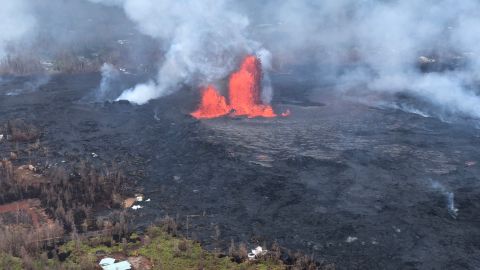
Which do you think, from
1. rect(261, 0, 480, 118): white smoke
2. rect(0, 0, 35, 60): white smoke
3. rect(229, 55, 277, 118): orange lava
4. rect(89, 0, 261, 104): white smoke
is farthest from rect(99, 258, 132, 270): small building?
rect(0, 0, 35, 60): white smoke

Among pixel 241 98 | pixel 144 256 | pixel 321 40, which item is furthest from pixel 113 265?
pixel 321 40

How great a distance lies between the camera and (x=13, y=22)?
5138 cm

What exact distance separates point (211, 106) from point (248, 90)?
2761mm

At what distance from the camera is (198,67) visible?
35500 millimetres

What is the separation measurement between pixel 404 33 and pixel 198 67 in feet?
76.4

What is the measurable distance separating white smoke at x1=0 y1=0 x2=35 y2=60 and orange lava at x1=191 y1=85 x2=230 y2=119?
2247cm

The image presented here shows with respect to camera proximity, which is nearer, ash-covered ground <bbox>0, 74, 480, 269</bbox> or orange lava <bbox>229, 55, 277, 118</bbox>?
ash-covered ground <bbox>0, 74, 480, 269</bbox>

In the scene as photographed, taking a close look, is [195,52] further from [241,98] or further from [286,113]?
[286,113]

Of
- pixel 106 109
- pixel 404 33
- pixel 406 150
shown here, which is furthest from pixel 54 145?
pixel 404 33

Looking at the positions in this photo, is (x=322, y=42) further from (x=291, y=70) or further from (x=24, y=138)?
(x=24, y=138)

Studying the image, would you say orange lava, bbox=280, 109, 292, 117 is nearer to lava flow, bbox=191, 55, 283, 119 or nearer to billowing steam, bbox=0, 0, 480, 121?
lava flow, bbox=191, 55, 283, 119

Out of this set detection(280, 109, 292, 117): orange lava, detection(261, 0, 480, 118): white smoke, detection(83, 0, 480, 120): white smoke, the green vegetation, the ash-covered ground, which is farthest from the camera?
detection(261, 0, 480, 118): white smoke

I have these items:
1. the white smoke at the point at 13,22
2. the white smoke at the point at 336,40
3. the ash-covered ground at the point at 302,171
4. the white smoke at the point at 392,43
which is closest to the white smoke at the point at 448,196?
the ash-covered ground at the point at 302,171

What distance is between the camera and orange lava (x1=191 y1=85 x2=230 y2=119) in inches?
1195
